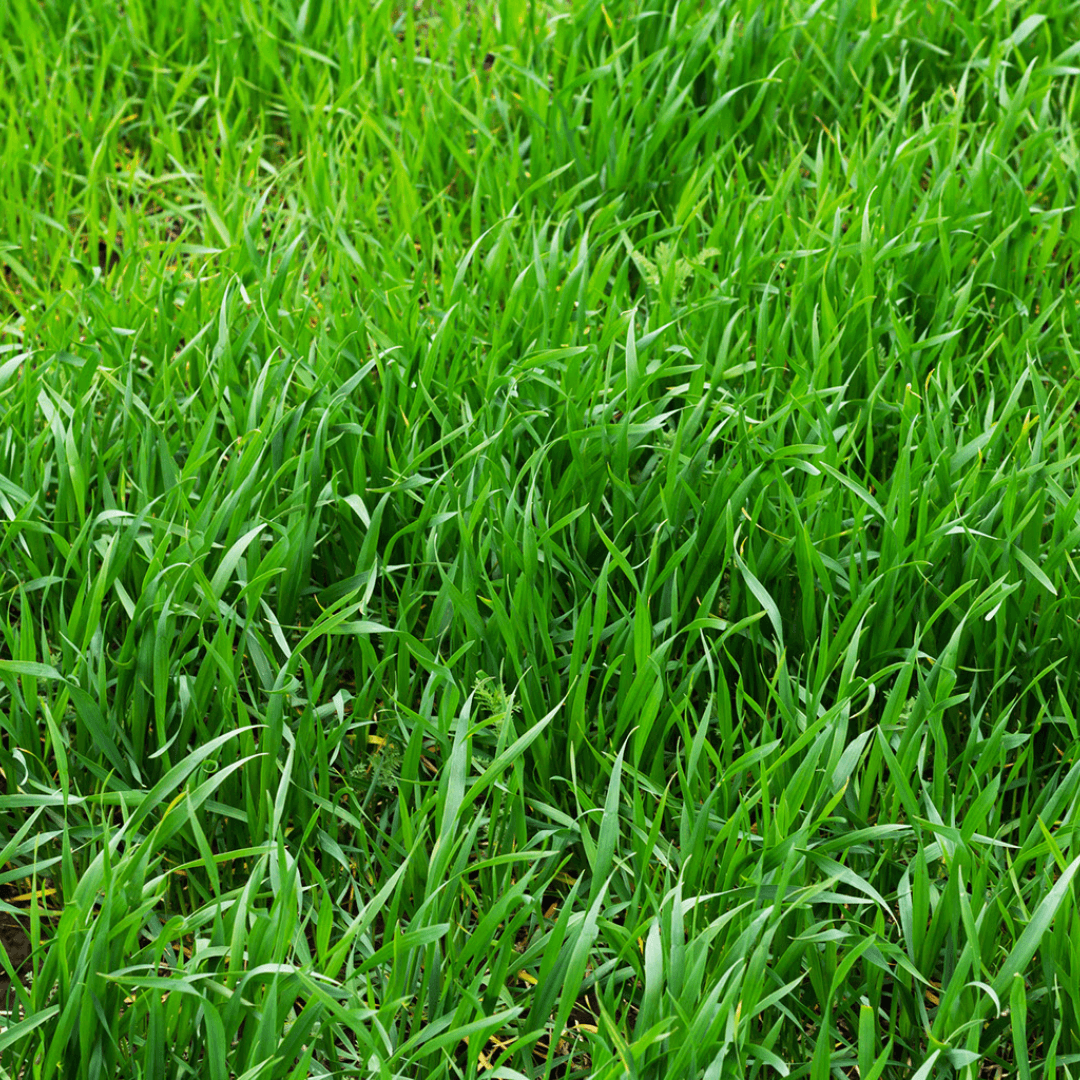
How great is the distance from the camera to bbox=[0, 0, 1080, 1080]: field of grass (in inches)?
52.8

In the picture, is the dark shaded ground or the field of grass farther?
the dark shaded ground

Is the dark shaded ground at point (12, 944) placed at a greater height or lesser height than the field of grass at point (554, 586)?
lesser

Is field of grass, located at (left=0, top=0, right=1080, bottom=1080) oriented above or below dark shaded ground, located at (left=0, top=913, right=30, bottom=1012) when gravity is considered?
above

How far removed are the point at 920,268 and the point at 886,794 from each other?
A: 43.4 inches

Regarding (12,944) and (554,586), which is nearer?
(12,944)

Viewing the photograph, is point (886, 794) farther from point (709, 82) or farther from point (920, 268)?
point (709, 82)

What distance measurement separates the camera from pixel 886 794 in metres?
1.57

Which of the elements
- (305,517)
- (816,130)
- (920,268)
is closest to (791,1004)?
(305,517)

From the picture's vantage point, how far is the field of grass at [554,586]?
1341mm

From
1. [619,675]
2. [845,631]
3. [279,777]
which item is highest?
[845,631]

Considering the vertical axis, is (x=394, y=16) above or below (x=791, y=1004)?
above

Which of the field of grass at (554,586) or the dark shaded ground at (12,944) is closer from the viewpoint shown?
the field of grass at (554,586)

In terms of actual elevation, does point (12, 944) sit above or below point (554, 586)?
below

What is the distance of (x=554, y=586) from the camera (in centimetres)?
176
